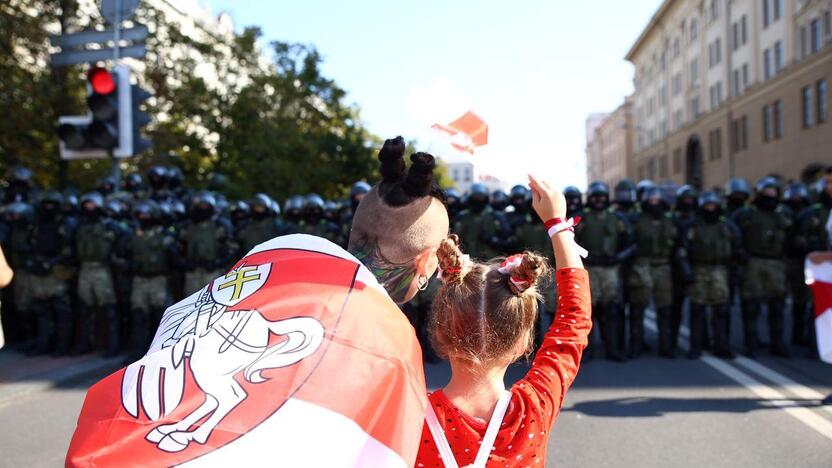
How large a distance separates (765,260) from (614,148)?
83.3 meters

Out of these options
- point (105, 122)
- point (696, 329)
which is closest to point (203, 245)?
point (105, 122)

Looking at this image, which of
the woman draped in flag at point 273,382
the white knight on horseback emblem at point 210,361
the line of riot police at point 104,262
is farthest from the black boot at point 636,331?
the white knight on horseback emblem at point 210,361

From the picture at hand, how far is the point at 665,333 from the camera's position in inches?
359

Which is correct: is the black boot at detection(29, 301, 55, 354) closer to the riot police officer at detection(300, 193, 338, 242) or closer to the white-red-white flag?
the riot police officer at detection(300, 193, 338, 242)

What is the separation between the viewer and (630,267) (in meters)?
9.46

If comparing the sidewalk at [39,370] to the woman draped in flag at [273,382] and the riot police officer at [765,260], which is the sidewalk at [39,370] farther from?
the riot police officer at [765,260]

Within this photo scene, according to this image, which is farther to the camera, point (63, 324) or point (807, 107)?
point (807, 107)

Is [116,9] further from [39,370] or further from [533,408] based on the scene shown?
[533,408]

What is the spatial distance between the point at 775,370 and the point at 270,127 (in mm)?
16678

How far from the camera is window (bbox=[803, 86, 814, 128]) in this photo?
1254 inches

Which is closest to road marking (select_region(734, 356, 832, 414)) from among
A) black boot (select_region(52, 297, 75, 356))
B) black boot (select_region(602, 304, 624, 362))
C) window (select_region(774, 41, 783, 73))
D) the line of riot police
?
black boot (select_region(602, 304, 624, 362))

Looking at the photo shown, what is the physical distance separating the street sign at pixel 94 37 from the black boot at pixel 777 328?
8130 millimetres

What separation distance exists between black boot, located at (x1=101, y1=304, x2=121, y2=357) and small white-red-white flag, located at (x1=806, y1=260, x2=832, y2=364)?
7718 millimetres

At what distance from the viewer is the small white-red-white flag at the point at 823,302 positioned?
646 centimetres
